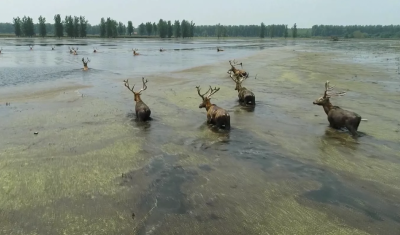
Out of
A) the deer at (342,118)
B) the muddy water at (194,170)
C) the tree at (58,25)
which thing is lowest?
the muddy water at (194,170)

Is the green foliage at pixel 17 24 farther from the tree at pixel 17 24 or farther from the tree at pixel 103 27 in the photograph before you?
the tree at pixel 103 27

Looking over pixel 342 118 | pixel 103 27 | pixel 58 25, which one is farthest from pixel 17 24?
pixel 342 118

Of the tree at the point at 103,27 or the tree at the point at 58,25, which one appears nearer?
the tree at the point at 58,25

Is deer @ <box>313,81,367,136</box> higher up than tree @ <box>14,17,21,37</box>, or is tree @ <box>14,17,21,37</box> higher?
tree @ <box>14,17,21,37</box>

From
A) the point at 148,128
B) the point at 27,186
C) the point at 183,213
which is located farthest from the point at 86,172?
the point at 148,128

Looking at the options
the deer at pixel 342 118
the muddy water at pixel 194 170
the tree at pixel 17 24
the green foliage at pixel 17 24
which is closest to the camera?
the muddy water at pixel 194 170

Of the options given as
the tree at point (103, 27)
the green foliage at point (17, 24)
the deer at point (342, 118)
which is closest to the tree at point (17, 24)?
the green foliage at point (17, 24)

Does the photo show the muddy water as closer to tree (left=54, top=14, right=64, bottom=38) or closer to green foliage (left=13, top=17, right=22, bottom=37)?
tree (left=54, top=14, right=64, bottom=38)

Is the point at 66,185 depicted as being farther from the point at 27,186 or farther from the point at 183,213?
the point at 183,213

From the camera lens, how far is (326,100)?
492 inches

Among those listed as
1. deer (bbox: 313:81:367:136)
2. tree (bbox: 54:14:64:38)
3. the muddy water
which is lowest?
the muddy water

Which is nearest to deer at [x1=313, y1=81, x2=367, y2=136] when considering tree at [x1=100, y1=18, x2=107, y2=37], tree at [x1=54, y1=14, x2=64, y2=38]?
tree at [x1=54, y1=14, x2=64, y2=38]

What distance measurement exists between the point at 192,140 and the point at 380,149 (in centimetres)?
583

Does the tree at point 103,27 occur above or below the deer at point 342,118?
above
